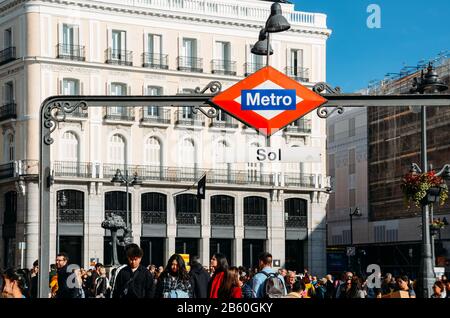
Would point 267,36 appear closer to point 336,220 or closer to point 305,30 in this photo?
point 305,30

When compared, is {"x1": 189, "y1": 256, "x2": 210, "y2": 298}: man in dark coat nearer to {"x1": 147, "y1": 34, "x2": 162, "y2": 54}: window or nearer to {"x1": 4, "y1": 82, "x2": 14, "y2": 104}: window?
{"x1": 4, "y1": 82, "x2": 14, "y2": 104}: window

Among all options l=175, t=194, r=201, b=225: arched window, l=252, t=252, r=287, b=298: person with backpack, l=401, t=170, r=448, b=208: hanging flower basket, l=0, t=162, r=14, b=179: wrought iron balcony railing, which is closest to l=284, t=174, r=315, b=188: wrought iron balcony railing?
l=175, t=194, r=201, b=225: arched window

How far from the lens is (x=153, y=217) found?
62.0 m

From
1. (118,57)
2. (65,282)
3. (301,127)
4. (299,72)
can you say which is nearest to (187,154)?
(118,57)

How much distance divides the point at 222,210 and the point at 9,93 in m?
13.9

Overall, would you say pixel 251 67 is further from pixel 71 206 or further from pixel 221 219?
pixel 71 206

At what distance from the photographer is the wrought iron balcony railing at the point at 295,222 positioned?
6669 centimetres

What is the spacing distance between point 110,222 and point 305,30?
3233 cm

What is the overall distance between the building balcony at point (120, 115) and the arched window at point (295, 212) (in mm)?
10598

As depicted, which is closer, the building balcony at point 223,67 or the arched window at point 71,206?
the arched window at point 71,206

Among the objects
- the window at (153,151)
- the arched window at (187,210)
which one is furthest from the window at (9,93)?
the arched window at (187,210)

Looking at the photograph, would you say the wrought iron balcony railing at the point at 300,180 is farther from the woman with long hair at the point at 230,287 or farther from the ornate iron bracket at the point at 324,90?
the woman with long hair at the point at 230,287

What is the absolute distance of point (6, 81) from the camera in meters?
65.1

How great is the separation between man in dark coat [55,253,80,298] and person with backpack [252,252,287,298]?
2537 mm
